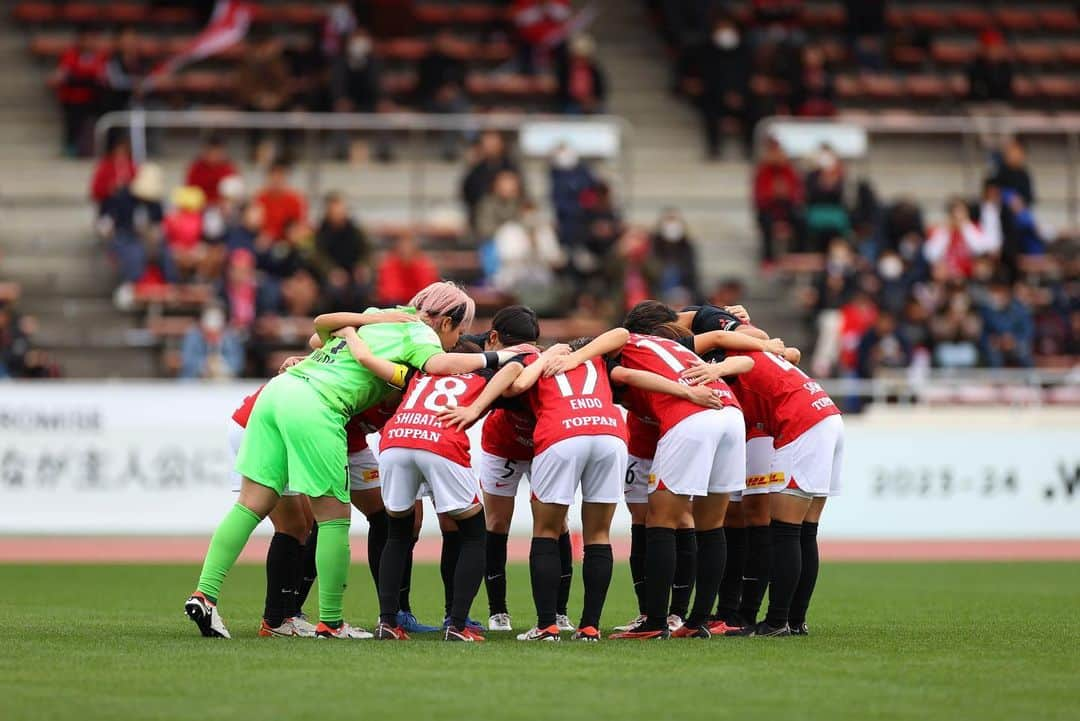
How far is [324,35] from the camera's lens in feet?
92.9

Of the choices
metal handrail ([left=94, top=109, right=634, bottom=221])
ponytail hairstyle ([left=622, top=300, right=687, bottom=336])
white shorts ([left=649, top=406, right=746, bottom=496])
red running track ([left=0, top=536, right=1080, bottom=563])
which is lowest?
red running track ([left=0, top=536, right=1080, bottom=563])

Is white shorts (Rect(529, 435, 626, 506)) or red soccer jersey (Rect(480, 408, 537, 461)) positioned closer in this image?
white shorts (Rect(529, 435, 626, 506))

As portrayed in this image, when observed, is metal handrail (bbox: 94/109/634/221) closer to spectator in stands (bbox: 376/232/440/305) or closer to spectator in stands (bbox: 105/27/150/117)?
spectator in stands (bbox: 105/27/150/117)

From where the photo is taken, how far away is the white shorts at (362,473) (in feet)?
36.0

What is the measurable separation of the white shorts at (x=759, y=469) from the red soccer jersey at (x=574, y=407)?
1127 mm

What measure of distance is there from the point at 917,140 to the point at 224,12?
1184 centimetres

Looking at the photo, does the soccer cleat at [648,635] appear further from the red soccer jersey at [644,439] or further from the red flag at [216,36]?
the red flag at [216,36]

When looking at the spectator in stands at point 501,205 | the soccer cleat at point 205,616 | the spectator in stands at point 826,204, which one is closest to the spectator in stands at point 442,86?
the spectator in stands at point 501,205

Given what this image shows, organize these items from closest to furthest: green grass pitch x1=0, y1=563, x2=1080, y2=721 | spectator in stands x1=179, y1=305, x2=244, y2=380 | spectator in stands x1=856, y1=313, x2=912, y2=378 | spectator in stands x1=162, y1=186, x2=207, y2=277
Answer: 1. green grass pitch x1=0, y1=563, x2=1080, y2=721
2. spectator in stands x1=179, y1=305, x2=244, y2=380
3. spectator in stands x1=856, y1=313, x2=912, y2=378
4. spectator in stands x1=162, y1=186, x2=207, y2=277

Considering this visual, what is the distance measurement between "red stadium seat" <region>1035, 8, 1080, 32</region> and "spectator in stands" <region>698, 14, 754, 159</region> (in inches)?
279

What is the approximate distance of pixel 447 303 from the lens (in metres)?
10.4

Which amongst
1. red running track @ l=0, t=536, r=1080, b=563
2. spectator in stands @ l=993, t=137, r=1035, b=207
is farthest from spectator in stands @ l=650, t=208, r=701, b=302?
spectator in stands @ l=993, t=137, r=1035, b=207

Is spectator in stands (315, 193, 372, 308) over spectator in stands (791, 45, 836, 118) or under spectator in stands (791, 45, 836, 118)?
under

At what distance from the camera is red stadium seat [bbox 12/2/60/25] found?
29.5 metres
